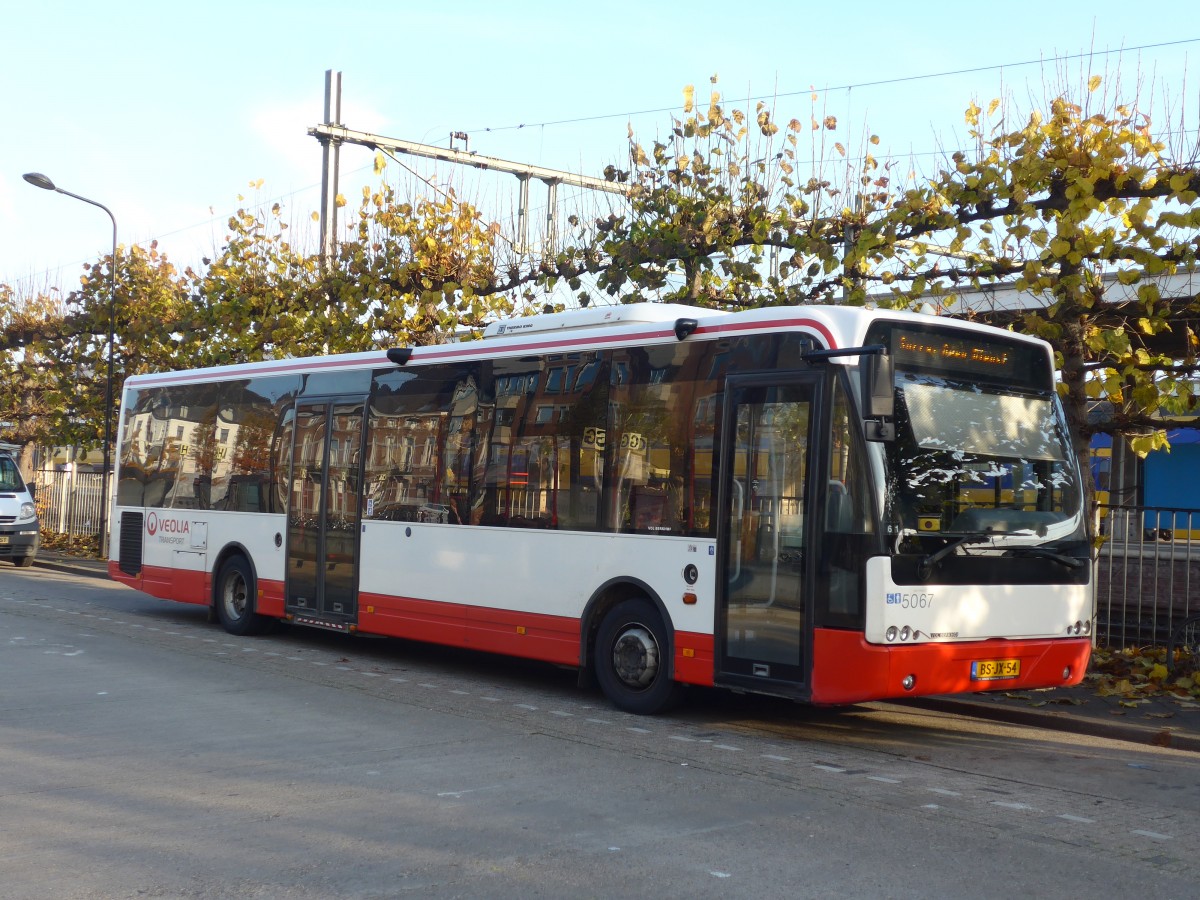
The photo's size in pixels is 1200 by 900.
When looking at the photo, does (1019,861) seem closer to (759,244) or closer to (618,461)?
(618,461)

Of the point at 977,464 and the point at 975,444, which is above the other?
the point at 975,444

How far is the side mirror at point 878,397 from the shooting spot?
8.74 m

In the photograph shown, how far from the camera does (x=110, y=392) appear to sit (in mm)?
27500

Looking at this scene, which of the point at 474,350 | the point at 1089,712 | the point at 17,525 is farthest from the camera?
the point at 17,525

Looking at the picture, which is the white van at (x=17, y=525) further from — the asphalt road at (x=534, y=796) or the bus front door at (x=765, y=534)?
the bus front door at (x=765, y=534)

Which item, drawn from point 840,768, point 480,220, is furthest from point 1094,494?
point 480,220

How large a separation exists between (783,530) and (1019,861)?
3.47m

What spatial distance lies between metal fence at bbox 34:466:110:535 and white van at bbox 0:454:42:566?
5922 millimetres

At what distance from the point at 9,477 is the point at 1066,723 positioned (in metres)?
22.7

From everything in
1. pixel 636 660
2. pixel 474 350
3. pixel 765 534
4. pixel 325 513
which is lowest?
pixel 636 660

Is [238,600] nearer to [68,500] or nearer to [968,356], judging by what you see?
[968,356]

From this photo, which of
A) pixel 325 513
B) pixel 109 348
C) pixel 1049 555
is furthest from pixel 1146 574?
pixel 109 348

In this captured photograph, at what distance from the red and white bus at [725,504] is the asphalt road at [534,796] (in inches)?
25.3

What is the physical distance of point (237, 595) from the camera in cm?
1550
